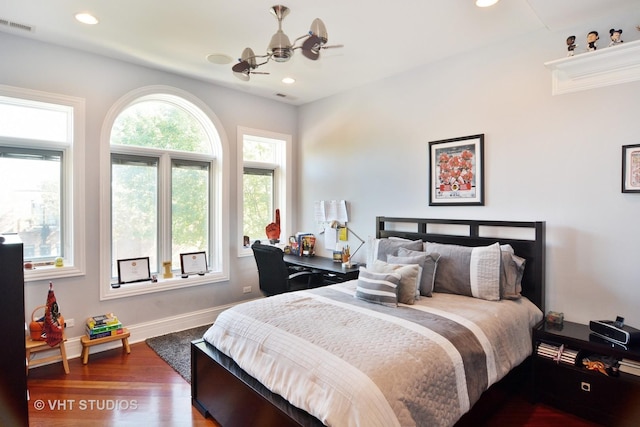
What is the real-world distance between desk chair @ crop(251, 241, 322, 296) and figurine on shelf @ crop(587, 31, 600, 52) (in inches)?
116

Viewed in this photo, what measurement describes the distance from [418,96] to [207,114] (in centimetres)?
235

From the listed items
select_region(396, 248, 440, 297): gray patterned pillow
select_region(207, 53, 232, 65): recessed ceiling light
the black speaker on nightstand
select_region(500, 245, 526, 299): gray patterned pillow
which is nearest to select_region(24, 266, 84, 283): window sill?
select_region(207, 53, 232, 65): recessed ceiling light

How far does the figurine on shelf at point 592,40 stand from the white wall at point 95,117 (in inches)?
136

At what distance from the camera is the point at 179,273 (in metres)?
3.97

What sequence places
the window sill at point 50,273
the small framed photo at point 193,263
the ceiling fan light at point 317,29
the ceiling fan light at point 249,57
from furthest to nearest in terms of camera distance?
the small framed photo at point 193,263 < the window sill at point 50,273 < the ceiling fan light at point 249,57 < the ceiling fan light at point 317,29

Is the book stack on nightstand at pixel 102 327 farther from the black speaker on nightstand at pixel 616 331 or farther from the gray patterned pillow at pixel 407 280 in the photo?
the black speaker on nightstand at pixel 616 331

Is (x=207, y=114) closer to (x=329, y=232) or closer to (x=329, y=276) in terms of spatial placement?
(x=329, y=232)

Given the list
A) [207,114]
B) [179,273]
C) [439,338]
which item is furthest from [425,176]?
[179,273]

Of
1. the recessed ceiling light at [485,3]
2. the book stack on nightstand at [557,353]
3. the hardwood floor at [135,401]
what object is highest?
the recessed ceiling light at [485,3]

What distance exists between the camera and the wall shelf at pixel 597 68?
2.27m

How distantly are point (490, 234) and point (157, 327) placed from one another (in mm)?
3435

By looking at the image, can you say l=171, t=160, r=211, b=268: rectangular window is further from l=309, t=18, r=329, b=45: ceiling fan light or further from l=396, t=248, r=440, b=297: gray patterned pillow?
l=309, t=18, r=329, b=45: ceiling fan light

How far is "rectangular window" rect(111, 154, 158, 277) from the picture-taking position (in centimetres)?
356

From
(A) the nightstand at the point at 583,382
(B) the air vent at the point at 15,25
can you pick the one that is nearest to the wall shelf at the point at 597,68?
(A) the nightstand at the point at 583,382
